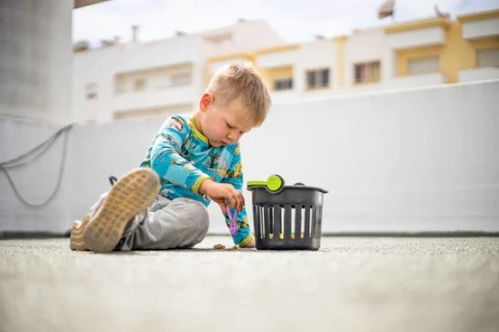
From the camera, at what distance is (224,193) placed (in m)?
1.89

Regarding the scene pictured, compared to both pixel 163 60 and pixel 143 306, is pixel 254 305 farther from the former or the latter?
pixel 163 60

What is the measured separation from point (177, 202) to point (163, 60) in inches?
964

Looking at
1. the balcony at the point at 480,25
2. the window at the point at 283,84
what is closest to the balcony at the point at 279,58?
the window at the point at 283,84

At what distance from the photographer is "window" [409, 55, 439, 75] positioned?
21.2 meters

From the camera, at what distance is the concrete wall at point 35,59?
4035 millimetres

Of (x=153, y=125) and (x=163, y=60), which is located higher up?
(x=163, y=60)

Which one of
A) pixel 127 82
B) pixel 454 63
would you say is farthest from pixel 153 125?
pixel 127 82

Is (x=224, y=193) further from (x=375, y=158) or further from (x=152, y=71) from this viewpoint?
(x=152, y=71)

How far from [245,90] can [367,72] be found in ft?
67.7

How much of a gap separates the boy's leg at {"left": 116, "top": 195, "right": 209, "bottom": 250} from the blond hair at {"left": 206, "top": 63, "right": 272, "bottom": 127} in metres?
0.38

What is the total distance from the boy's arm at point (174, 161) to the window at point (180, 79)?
939 inches

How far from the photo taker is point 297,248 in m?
2.00

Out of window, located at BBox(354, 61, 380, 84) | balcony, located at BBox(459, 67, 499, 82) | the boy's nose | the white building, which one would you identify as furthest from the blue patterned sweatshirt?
the white building

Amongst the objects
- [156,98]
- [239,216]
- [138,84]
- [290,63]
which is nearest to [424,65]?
[290,63]
